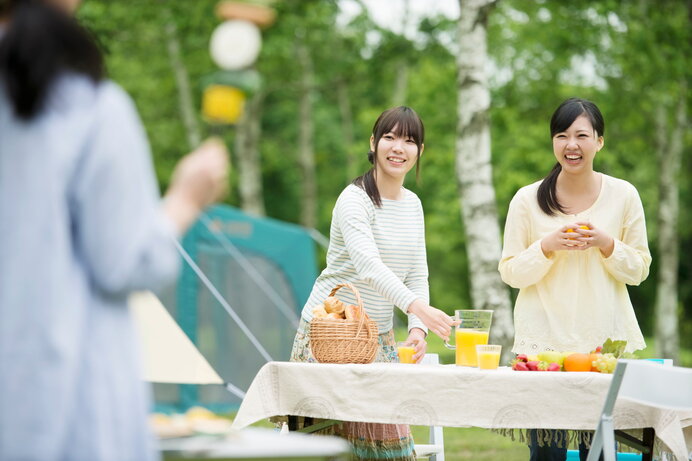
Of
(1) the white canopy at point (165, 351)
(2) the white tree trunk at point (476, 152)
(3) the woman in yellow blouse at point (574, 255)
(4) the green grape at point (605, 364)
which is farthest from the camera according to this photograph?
(2) the white tree trunk at point (476, 152)

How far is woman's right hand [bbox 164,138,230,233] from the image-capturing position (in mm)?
1573

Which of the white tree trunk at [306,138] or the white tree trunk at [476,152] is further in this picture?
the white tree trunk at [306,138]

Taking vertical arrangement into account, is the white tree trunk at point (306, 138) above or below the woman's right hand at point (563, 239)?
above

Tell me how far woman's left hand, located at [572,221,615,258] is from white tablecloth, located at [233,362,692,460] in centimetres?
51

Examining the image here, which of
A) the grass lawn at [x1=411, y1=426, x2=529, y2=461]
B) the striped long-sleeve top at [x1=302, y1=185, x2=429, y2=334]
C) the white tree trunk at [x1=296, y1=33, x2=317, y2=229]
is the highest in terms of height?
the white tree trunk at [x1=296, y1=33, x2=317, y2=229]

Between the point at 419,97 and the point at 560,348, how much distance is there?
13.7m

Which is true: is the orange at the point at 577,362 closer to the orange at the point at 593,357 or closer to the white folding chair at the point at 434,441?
the orange at the point at 593,357

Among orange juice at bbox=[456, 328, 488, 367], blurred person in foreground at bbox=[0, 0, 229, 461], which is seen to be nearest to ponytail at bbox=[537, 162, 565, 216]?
orange juice at bbox=[456, 328, 488, 367]

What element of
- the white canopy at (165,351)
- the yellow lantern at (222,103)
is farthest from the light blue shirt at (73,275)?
the white canopy at (165,351)

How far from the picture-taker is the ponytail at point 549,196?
335 cm

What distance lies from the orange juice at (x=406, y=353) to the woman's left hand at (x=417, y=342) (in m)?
0.02

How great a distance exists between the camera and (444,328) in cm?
296

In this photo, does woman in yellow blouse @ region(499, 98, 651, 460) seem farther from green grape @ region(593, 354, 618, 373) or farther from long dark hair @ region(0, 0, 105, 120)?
long dark hair @ region(0, 0, 105, 120)

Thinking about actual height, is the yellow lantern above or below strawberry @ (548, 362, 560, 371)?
above
